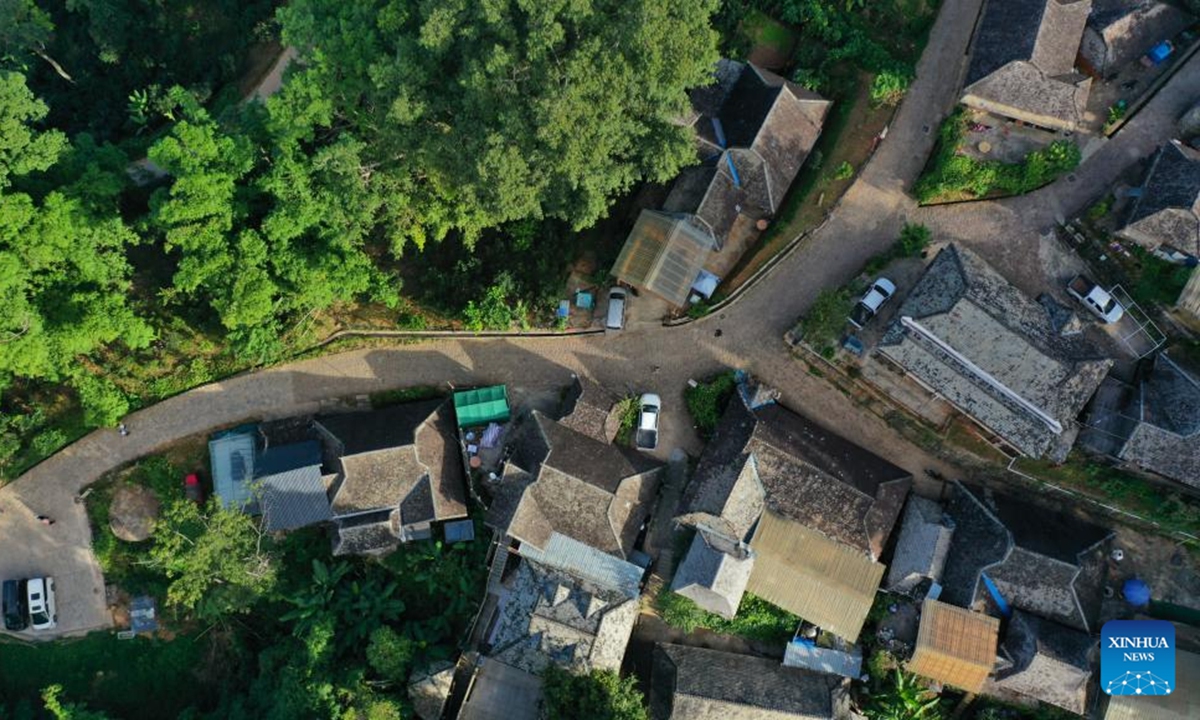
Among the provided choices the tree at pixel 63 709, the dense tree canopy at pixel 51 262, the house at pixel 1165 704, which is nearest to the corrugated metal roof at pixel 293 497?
the dense tree canopy at pixel 51 262

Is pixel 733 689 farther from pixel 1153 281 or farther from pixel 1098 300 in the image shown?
pixel 1153 281

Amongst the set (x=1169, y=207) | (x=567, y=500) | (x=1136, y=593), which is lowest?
(x=567, y=500)

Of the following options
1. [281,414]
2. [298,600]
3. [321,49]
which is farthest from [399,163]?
[298,600]

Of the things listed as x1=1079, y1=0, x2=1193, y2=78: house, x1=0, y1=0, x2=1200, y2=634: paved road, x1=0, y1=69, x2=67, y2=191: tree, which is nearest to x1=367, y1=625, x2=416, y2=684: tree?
x1=0, y1=0, x2=1200, y2=634: paved road

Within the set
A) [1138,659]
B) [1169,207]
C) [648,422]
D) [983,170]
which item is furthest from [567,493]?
[1169,207]

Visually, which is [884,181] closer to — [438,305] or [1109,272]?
[1109,272]

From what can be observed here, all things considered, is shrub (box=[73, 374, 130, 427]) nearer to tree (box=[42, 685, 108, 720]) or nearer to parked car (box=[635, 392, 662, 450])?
tree (box=[42, 685, 108, 720])
